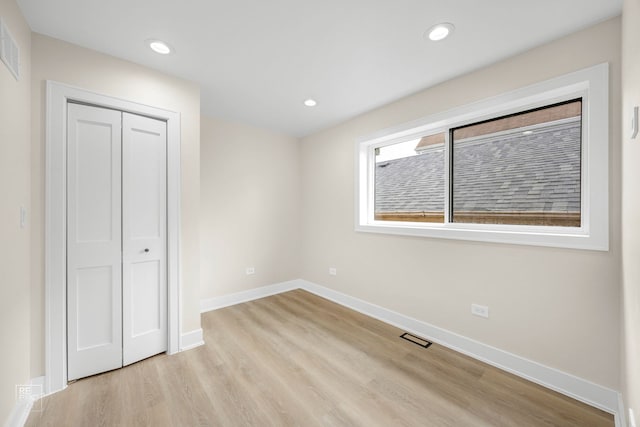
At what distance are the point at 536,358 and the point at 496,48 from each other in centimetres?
240

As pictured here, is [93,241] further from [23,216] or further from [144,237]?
[23,216]

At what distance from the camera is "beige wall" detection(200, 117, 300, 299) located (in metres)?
3.46

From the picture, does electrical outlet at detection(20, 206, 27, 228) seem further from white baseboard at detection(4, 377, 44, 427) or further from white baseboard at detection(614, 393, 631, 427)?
white baseboard at detection(614, 393, 631, 427)

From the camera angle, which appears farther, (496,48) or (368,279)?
(368,279)

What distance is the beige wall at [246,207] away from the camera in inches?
136

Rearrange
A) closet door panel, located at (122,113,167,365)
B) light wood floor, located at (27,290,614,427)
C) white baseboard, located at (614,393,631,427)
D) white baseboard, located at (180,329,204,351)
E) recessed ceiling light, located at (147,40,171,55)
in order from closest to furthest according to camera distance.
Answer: white baseboard, located at (614,393,631,427) → light wood floor, located at (27,290,614,427) → recessed ceiling light, located at (147,40,171,55) → closet door panel, located at (122,113,167,365) → white baseboard, located at (180,329,204,351)

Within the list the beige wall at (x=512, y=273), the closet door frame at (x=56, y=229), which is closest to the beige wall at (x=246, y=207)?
the beige wall at (x=512, y=273)

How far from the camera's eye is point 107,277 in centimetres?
208

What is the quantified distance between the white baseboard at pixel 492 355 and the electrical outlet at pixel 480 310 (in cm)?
25

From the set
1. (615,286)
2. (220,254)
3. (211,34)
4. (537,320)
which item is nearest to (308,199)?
(220,254)

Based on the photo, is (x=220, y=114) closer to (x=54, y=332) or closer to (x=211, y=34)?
(x=211, y=34)

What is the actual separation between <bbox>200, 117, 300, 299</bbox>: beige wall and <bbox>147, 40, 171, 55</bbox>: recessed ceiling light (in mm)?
1396

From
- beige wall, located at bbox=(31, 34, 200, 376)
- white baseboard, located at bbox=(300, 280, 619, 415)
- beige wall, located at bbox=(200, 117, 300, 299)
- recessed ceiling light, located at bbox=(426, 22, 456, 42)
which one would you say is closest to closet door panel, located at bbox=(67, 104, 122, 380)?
beige wall, located at bbox=(31, 34, 200, 376)

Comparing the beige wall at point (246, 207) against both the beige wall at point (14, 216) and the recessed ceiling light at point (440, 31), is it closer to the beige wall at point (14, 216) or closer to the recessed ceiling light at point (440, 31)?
the beige wall at point (14, 216)
